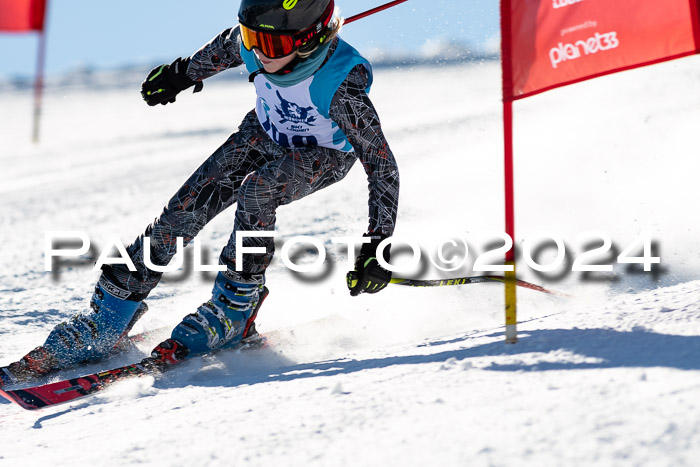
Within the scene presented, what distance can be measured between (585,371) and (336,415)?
657 mm

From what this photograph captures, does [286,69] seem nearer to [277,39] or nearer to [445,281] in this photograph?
[277,39]

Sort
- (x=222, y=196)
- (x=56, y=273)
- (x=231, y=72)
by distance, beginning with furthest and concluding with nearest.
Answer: (x=231, y=72) → (x=56, y=273) → (x=222, y=196)

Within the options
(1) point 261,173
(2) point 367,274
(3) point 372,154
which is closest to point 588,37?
(3) point 372,154

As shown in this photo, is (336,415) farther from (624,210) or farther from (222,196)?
(624,210)

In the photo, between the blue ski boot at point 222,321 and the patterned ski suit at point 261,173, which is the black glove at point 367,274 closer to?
the patterned ski suit at point 261,173

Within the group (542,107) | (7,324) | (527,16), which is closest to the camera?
(527,16)

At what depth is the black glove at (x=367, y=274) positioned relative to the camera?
2865 mm

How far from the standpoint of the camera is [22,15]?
589 centimetres

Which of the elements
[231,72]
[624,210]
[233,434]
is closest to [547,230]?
[624,210]

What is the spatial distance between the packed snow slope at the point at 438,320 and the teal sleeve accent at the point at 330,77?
97 cm

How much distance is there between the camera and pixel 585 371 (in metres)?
2.06

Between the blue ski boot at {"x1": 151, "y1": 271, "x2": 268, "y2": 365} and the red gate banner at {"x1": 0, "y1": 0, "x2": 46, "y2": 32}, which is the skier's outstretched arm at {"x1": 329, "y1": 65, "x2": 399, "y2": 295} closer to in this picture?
the blue ski boot at {"x1": 151, "y1": 271, "x2": 268, "y2": 365}

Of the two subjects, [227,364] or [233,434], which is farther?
[227,364]

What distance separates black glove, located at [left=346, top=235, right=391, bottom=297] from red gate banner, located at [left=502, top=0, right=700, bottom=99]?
765mm
